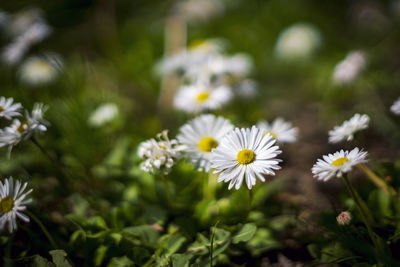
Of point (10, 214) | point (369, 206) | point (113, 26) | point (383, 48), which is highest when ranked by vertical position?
point (113, 26)

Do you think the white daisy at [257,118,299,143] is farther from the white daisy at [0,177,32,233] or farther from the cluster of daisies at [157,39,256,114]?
the white daisy at [0,177,32,233]

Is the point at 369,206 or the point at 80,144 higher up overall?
the point at 80,144

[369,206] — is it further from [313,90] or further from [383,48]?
[383,48]

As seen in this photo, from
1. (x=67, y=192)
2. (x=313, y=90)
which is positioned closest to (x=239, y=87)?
(x=313, y=90)

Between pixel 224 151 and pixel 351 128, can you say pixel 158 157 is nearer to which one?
pixel 224 151

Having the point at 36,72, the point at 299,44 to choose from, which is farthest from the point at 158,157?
the point at 299,44

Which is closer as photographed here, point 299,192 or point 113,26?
point 299,192

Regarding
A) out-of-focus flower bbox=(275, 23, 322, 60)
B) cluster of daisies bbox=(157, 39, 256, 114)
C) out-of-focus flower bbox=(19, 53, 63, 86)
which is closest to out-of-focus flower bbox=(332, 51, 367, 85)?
cluster of daisies bbox=(157, 39, 256, 114)
